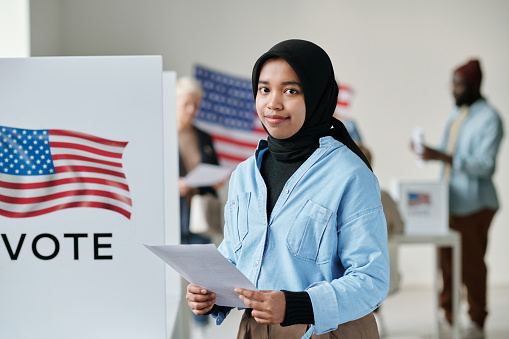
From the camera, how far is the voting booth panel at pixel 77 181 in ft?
6.03

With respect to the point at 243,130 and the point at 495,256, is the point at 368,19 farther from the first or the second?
the point at 495,256

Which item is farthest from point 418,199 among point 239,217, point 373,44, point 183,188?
point 239,217

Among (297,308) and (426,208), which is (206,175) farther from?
(297,308)

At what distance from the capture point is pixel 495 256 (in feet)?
21.8

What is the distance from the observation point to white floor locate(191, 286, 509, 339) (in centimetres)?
485

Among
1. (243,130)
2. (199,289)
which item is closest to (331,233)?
(199,289)

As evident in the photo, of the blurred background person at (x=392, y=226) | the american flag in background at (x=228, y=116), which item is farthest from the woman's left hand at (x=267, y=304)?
the american flag in background at (x=228, y=116)

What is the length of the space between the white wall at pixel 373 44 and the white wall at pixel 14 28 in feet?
6.83

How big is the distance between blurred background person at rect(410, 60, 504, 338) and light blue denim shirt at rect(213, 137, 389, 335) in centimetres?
352

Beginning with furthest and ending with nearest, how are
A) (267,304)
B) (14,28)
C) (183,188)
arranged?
(183,188)
(14,28)
(267,304)

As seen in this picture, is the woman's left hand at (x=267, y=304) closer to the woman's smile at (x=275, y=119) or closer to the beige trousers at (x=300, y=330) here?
the beige trousers at (x=300, y=330)

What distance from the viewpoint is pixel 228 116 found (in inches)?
263

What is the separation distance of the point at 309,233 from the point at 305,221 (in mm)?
24

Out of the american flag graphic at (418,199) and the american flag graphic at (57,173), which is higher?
the american flag graphic at (57,173)
